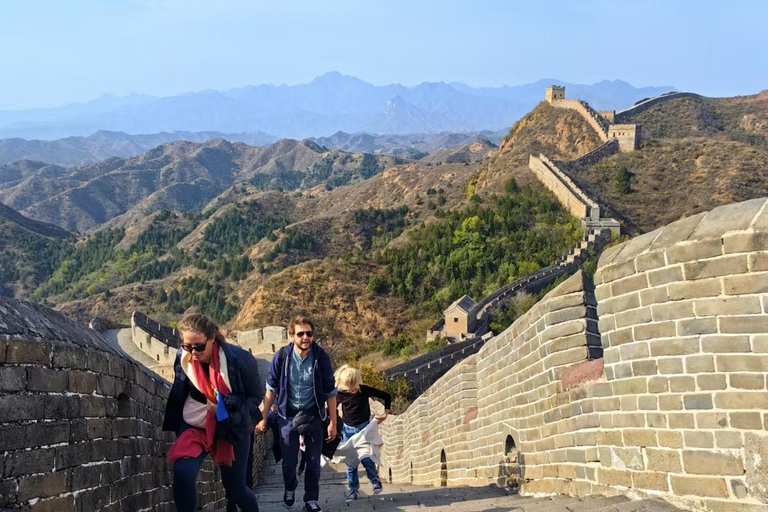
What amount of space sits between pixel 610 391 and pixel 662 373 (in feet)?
1.73

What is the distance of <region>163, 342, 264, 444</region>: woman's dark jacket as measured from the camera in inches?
180

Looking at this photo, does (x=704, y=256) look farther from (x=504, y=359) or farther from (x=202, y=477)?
(x=202, y=477)

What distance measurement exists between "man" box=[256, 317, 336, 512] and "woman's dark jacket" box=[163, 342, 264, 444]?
1017 millimetres

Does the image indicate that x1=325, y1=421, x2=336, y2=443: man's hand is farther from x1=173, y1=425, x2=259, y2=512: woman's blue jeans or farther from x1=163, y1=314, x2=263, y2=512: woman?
x1=163, y1=314, x2=263, y2=512: woman

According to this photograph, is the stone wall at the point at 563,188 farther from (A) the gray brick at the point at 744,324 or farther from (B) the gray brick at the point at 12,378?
(B) the gray brick at the point at 12,378

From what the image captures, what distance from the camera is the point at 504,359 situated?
23.0 ft

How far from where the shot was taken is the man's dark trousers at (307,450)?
589cm

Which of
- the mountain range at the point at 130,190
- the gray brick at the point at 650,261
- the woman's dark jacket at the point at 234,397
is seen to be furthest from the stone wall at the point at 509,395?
the mountain range at the point at 130,190

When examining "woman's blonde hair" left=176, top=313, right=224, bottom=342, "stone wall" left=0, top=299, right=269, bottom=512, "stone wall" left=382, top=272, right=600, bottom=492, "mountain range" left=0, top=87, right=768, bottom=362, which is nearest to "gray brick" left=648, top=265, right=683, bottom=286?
"stone wall" left=382, top=272, right=600, bottom=492

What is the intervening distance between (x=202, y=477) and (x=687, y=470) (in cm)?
395

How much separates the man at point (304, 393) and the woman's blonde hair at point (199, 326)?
4.01 ft

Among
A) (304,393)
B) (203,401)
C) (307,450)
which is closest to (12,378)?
(203,401)

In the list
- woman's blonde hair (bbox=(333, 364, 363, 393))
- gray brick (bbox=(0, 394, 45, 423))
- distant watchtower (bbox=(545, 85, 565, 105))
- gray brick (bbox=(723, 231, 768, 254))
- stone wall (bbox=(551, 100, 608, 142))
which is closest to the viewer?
gray brick (bbox=(0, 394, 45, 423))

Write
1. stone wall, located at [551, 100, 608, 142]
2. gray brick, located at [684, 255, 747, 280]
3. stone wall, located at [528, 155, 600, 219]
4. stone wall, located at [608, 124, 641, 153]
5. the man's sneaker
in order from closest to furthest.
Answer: gray brick, located at [684, 255, 747, 280]
the man's sneaker
stone wall, located at [528, 155, 600, 219]
stone wall, located at [608, 124, 641, 153]
stone wall, located at [551, 100, 608, 142]
